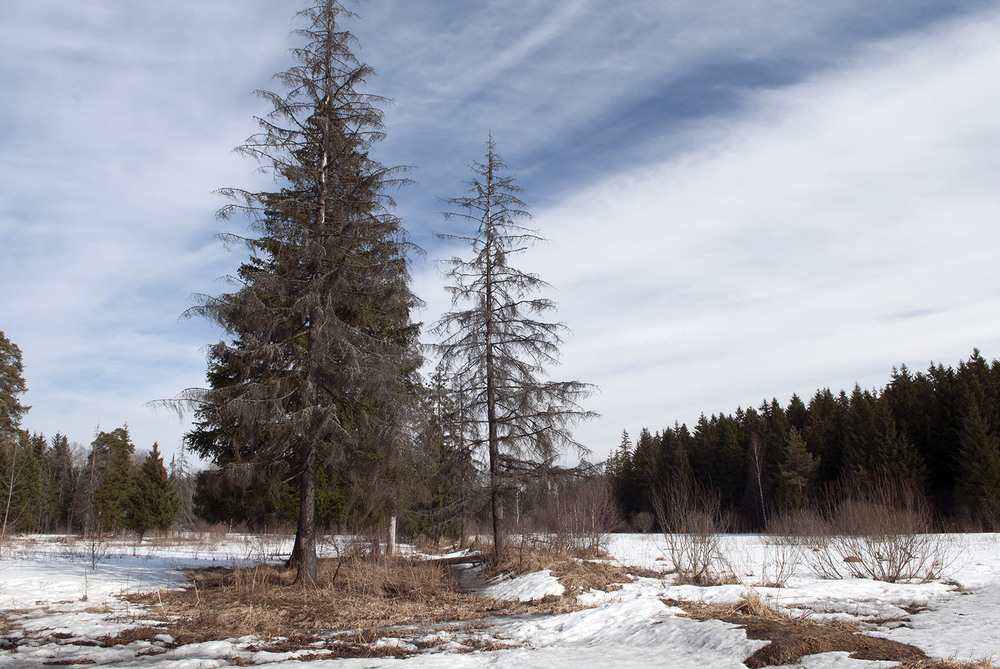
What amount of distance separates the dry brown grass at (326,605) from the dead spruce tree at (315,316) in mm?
1169

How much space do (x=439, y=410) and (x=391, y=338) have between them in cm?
305

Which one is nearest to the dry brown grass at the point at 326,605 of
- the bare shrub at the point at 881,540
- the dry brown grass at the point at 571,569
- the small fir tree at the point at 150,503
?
the dry brown grass at the point at 571,569

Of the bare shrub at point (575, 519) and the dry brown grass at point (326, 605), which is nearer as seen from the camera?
the dry brown grass at point (326, 605)

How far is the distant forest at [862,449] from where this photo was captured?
36062 millimetres

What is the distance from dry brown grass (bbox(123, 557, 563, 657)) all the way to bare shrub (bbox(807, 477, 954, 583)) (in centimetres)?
812

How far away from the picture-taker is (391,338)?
→ 19391mm

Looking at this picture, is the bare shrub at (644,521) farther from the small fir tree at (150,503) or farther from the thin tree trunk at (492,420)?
the small fir tree at (150,503)

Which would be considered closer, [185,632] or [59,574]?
[185,632]

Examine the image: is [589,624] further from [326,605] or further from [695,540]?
[695,540]

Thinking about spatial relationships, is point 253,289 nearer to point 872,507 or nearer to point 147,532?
point 872,507

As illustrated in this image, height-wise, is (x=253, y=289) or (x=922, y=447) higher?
(x=253, y=289)

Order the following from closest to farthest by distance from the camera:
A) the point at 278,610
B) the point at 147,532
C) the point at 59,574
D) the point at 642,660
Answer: the point at 642,660
the point at 278,610
the point at 59,574
the point at 147,532

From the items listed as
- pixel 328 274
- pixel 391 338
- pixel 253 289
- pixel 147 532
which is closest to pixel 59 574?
pixel 253 289

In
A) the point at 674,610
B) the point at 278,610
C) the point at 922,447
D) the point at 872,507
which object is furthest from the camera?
the point at 922,447
